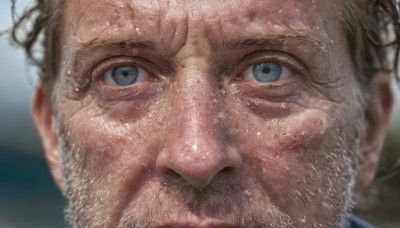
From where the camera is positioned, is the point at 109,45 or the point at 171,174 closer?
the point at 171,174

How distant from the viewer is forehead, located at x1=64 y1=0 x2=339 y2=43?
2564 millimetres

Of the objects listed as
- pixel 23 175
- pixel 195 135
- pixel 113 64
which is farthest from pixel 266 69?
pixel 23 175

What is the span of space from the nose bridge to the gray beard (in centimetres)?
7

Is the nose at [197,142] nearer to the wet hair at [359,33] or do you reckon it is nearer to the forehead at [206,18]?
the forehead at [206,18]

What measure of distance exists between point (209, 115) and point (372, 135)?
40.5 inches

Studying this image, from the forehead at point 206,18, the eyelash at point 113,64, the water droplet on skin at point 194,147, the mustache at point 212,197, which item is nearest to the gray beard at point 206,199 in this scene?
the mustache at point 212,197

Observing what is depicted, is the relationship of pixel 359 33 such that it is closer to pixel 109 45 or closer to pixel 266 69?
pixel 266 69

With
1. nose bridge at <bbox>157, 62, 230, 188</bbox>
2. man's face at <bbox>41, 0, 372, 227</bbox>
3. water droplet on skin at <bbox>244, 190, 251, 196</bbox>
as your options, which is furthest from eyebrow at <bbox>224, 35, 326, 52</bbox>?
water droplet on skin at <bbox>244, 190, 251, 196</bbox>

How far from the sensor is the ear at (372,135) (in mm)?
3143

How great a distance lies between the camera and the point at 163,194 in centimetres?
244

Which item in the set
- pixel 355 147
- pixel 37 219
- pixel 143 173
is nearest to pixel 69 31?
pixel 143 173

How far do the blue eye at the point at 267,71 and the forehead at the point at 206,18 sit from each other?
0.44ft

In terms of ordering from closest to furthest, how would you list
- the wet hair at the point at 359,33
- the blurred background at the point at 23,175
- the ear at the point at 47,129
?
the wet hair at the point at 359,33 → the ear at the point at 47,129 → the blurred background at the point at 23,175

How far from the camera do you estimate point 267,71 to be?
270 cm
